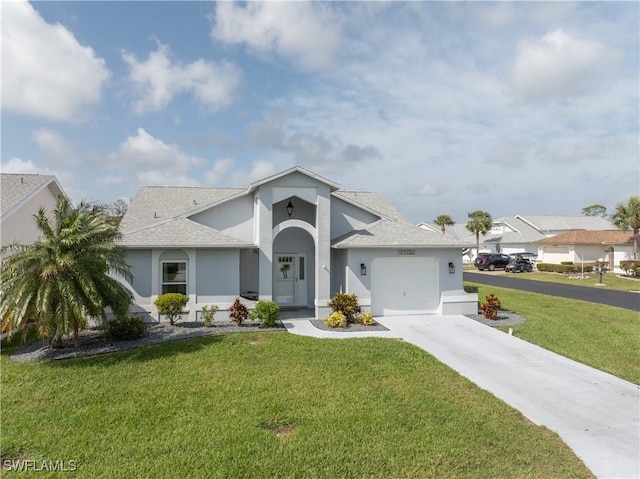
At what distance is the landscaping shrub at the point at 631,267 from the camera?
1385 inches

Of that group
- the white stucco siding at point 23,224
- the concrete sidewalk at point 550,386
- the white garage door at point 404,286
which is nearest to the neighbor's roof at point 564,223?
the white garage door at point 404,286

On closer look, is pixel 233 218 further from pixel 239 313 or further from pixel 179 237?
pixel 239 313

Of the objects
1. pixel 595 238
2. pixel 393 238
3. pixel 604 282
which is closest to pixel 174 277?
pixel 393 238

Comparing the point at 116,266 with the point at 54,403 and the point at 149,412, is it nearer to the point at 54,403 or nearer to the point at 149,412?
the point at 54,403

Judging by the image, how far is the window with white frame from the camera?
14.7 metres

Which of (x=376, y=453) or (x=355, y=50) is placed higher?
(x=355, y=50)

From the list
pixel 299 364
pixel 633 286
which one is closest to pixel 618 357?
pixel 299 364

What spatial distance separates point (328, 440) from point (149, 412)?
3.49 m

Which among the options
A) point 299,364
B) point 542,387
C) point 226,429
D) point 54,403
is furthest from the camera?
point 299,364

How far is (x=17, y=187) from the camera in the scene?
16.6 metres

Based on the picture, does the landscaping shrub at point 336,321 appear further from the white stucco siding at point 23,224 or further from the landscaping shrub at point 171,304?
the white stucco siding at point 23,224

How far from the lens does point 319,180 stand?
52.1 ft

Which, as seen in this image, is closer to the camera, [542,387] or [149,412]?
[149,412]

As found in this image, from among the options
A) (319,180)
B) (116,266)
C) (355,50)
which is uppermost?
(355,50)
